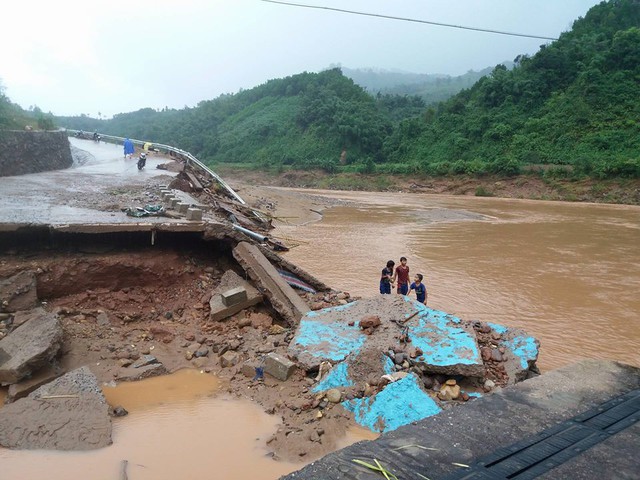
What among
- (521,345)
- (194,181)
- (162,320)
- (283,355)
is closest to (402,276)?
(521,345)

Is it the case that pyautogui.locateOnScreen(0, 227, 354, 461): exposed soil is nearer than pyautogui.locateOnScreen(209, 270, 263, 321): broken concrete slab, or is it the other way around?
pyautogui.locateOnScreen(0, 227, 354, 461): exposed soil

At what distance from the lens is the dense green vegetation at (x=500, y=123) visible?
3297 centimetres

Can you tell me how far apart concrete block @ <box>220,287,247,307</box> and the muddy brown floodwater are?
3637mm

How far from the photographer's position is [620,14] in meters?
41.2

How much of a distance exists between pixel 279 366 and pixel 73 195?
26.4 ft

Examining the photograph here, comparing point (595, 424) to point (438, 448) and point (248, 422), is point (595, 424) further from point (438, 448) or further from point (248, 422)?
Result: point (248, 422)

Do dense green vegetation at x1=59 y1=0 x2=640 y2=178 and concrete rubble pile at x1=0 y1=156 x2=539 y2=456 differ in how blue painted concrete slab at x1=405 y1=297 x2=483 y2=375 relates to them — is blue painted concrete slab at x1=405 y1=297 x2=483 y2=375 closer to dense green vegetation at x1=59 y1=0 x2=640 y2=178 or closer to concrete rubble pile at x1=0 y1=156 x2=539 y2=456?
concrete rubble pile at x1=0 y1=156 x2=539 y2=456

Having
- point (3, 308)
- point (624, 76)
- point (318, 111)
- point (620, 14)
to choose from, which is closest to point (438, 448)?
point (3, 308)

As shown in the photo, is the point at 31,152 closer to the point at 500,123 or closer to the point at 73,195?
the point at 73,195

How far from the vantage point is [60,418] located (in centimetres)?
456

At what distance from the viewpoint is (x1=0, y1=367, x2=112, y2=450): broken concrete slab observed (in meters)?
4.35

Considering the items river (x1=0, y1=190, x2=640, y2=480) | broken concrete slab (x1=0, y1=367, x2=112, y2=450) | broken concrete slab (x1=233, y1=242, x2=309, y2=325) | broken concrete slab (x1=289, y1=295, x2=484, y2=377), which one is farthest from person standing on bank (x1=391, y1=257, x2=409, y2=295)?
broken concrete slab (x1=0, y1=367, x2=112, y2=450)

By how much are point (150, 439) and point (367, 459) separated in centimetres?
339

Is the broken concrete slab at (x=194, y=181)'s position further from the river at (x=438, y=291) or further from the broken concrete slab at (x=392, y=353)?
the broken concrete slab at (x=392, y=353)
